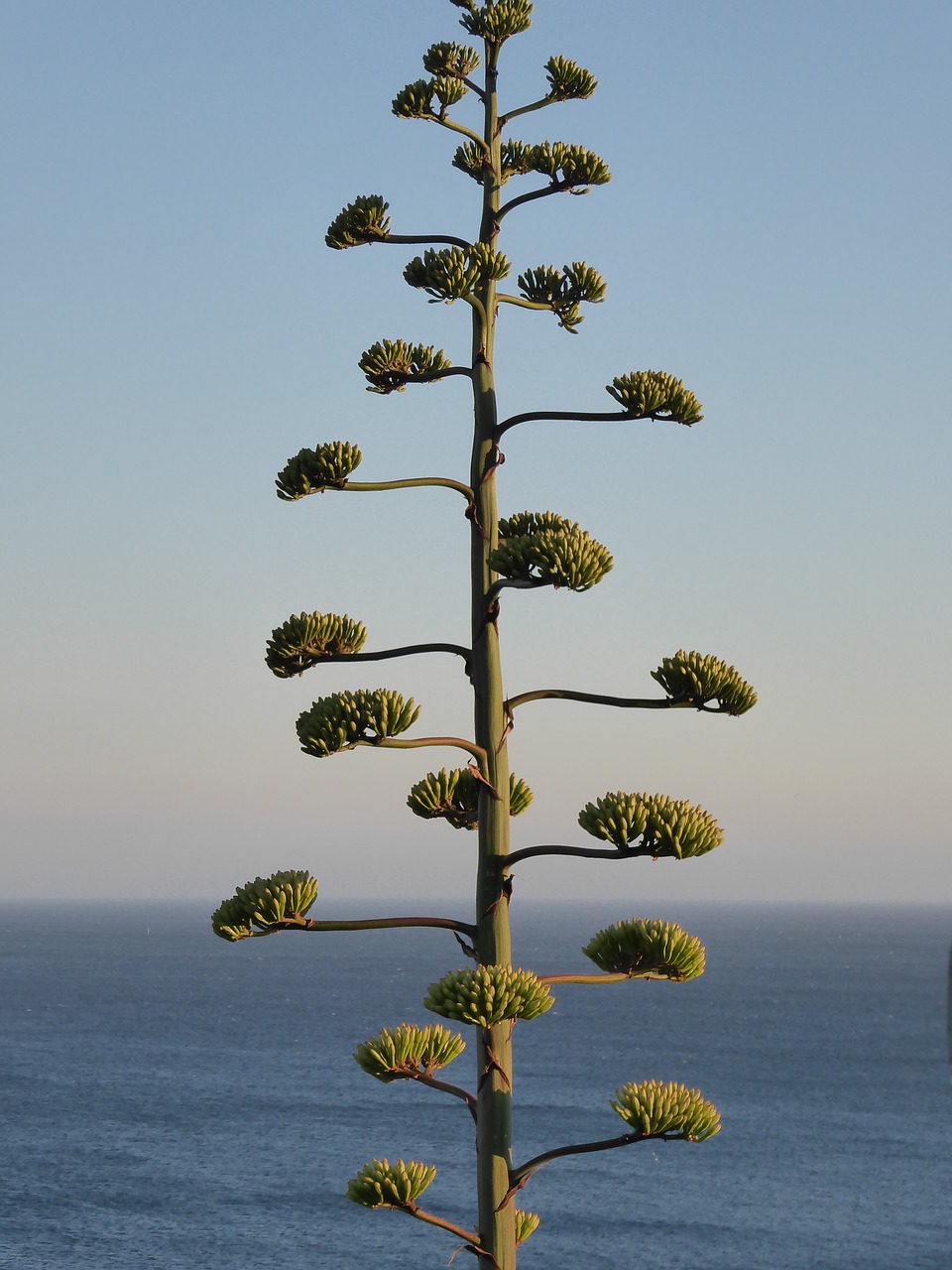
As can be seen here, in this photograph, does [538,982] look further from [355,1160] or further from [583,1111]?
[583,1111]

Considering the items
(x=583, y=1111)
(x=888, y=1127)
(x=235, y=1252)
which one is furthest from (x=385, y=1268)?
(x=888, y=1127)

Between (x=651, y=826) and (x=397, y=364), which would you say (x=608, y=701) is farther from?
(x=397, y=364)

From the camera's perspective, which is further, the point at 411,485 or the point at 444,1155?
the point at 444,1155

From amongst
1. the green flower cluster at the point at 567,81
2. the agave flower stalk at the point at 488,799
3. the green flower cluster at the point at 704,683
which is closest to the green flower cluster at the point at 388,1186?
the agave flower stalk at the point at 488,799

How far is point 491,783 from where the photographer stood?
29.4 ft

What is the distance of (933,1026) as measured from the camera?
635ft

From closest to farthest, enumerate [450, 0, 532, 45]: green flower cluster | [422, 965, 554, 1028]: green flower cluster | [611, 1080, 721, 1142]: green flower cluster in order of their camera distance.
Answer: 1. [422, 965, 554, 1028]: green flower cluster
2. [611, 1080, 721, 1142]: green flower cluster
3. [450, 0, 532, 45]: green flower cluster

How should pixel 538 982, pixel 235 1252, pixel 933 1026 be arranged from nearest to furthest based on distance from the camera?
pixel 538 982 → pixel 235 1252 → pixel 933 1026

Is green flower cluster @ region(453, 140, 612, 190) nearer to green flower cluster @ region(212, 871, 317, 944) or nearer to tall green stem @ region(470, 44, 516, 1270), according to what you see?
tall green stem @ region(470, 44, 516, 1270)

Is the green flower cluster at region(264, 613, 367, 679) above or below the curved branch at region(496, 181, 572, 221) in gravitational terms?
below

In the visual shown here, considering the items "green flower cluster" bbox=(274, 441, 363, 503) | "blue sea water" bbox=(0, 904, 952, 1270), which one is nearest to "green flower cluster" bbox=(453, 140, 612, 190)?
"green flower cluster" bbox=(274, 441, 363, 503)

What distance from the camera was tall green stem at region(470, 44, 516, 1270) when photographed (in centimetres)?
835

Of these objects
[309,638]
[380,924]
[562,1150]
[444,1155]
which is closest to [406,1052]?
[380,924]

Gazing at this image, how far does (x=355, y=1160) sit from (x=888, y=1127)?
4838 centimetres
